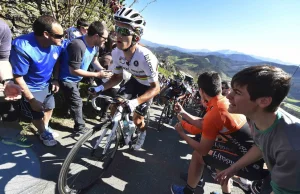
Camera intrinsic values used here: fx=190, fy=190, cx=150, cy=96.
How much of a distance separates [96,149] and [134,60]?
169cm

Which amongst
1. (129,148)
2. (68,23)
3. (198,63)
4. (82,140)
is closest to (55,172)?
(82,140)

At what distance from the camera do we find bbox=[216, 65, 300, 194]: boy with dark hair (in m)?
1.48

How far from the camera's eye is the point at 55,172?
315 cm

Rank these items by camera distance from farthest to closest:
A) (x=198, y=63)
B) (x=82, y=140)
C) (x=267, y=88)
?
(x=198, y=63) → (x=82, y=140) → (x=267, y=88)

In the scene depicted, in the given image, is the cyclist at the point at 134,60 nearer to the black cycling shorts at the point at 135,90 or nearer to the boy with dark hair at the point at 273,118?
the black cycling shorts at the point at 135,90

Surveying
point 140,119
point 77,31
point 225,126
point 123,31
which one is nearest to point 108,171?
point 140,119

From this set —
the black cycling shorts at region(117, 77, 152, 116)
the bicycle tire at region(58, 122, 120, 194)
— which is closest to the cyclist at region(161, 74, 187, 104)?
the black cycling shorts at region(117, 77, 152, 116)

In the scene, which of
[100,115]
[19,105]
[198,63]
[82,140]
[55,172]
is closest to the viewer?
[82,140]

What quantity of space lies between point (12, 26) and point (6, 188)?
19.3ft

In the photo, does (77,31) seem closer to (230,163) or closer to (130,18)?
(130,18)

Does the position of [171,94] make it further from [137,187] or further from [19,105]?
[19,105]

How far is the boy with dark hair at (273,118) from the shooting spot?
1480mm

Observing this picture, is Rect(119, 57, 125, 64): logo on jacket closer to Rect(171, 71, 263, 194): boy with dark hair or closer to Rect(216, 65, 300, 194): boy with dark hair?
Rect(171, 71, 263, 194): boy with dark hair

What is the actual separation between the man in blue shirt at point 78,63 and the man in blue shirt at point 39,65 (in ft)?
0.73
